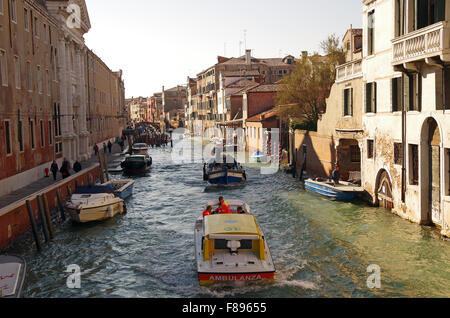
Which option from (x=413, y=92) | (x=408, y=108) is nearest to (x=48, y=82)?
(x=408, y=108)

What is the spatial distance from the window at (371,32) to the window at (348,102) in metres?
3.15

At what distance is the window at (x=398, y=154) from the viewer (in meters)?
18.2

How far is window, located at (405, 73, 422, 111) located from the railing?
5317 mm

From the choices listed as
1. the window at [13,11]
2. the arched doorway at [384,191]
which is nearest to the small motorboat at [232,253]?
the arched doorway at [384,191]

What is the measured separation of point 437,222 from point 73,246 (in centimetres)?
1255

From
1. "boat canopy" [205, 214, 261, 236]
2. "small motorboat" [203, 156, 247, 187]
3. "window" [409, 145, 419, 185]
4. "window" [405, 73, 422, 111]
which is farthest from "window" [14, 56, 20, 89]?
"window" [409, 145, 419, 185]

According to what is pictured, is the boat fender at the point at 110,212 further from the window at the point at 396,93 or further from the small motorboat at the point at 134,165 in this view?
the small motorboat at the point at 134,165

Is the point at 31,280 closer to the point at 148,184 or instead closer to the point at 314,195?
the point at 314,195

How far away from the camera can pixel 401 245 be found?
50.0 ft

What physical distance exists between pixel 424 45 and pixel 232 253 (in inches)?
357

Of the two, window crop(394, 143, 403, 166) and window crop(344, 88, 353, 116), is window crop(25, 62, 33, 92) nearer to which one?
window crop(344, 88, 353, 116)

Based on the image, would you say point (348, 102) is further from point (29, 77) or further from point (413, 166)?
point (29, 77)

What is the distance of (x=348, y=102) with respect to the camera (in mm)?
24344

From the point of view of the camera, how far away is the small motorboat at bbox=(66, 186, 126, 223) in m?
19.7
